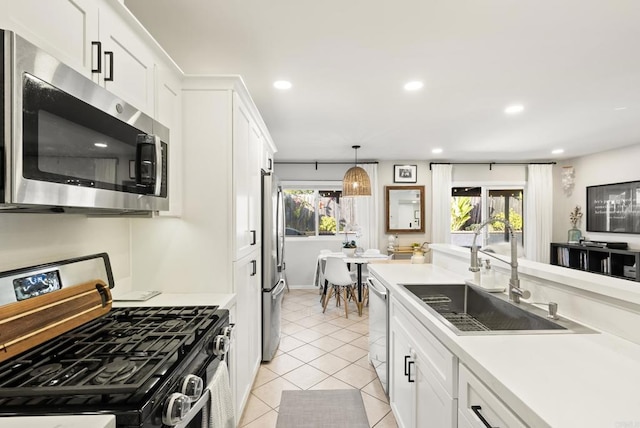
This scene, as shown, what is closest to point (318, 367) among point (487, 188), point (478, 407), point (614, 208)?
point (478, 407)

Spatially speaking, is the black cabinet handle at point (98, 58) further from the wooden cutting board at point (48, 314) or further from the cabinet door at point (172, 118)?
the wooden cutting board at point (48, 314)

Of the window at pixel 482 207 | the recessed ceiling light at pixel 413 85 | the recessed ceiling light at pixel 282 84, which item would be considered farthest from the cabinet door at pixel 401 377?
the window at pixel 482 207

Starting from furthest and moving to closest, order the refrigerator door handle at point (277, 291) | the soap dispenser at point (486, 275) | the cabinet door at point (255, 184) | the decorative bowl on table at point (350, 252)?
1. the decorative bowl on table at point (350, 252)
2. the refrigerator door handle at point (277, 291)
3. the cabinet door at point (255, 184)
4. the soap dispenser at point (486, 275)

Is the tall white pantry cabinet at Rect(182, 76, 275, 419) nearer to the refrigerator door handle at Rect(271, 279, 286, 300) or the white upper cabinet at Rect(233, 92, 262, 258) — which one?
the white upper cabinet at Rect(233, 92, 262, 258)

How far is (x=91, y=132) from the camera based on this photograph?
99 cm

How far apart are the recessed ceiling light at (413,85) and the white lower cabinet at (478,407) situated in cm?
219

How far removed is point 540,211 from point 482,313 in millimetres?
5257

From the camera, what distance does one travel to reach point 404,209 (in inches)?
239

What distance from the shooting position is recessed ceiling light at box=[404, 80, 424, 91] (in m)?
2.60

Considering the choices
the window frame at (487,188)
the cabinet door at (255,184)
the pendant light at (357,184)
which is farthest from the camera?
the window frame at (487,188)

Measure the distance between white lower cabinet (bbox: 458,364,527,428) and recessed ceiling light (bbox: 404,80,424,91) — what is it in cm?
219

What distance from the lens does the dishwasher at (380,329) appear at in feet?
7.48

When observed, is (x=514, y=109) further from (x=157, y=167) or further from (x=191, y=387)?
(x=191, y=387)

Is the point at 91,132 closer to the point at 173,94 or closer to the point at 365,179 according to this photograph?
the point at 173,94
